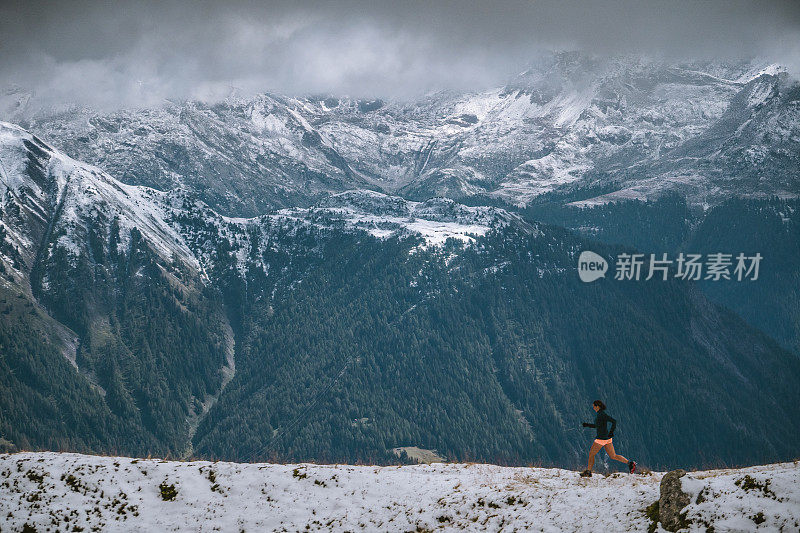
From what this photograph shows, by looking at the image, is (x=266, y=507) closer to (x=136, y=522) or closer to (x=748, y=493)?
(x=136, y=522)

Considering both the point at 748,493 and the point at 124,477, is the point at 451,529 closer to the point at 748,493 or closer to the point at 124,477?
the point at 748,493

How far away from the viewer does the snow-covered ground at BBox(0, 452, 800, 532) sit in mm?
39688

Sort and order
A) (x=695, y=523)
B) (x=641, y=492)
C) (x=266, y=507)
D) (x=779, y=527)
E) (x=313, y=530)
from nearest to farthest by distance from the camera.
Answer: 1. (x=779, y=527)
2. (x=695, y=523)
3. (x=641, y=492)
4. (x=313, y=530)
5. (x=266, y=507)

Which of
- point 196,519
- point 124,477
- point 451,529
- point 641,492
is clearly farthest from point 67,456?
point 641,492

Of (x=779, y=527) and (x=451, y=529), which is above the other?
(x=779, y=527)

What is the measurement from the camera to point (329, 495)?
48000 mm

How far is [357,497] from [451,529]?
8.40m

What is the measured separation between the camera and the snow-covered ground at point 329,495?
39.7 metres

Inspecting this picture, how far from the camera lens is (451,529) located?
41844mm

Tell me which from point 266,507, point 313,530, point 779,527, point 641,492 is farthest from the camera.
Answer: point 266,507

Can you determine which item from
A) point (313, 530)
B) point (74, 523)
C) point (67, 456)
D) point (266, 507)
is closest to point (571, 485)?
point (313, 530)

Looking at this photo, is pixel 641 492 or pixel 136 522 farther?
pixel 136 522

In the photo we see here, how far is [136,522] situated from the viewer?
4488 cm

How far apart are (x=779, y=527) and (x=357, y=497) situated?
1028 inches
